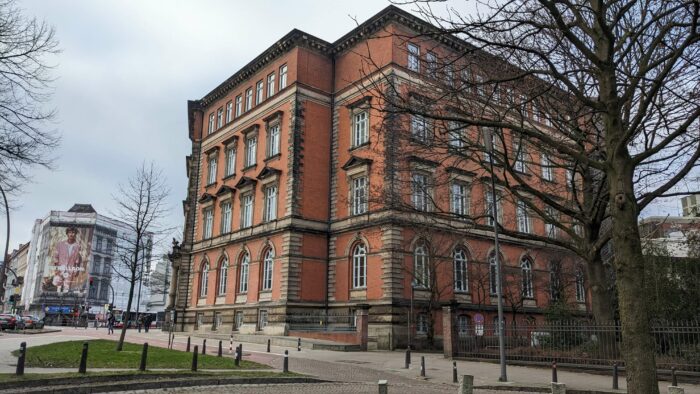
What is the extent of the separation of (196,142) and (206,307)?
15.9 m

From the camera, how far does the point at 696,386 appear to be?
16.2m

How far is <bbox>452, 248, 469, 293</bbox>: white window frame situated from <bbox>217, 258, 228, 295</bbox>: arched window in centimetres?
1768

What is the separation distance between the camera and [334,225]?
1463 inches

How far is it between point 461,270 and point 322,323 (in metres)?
9.56

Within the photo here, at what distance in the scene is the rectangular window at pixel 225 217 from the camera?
44.6 metres

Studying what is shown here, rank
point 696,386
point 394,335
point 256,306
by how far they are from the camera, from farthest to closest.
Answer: point 256,306 < point 394,335 < point 696,386

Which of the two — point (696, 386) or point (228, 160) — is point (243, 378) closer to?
point (696, 386)

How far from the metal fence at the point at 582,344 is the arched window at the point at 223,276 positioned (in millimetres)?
22826

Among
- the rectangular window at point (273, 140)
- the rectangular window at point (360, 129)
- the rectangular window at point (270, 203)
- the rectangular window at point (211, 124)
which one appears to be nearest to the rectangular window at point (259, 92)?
the rectangular window at point (273, 140)

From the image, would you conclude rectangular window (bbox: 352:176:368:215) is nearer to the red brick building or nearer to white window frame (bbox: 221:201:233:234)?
the red brick building

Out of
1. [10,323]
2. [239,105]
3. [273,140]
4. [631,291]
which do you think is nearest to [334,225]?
[273,140]

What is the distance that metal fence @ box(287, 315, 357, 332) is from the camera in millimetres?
30953

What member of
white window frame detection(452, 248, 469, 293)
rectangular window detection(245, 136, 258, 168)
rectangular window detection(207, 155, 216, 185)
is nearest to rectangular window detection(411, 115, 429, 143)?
white window frame detection(452, 248, 469, 293)

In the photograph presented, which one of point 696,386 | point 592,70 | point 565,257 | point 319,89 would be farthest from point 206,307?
point 592,70
